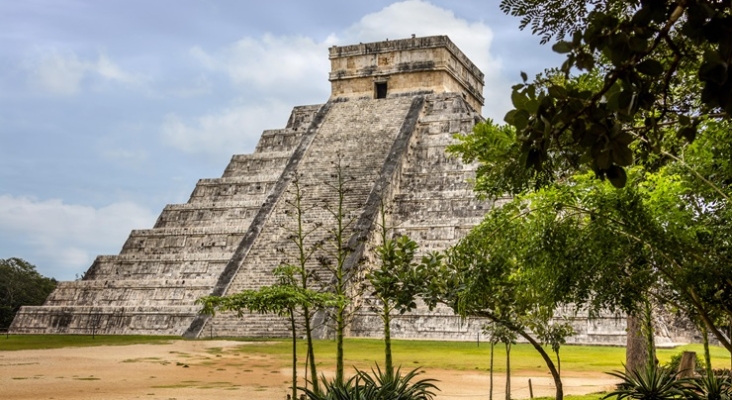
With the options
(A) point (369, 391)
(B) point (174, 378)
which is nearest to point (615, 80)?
(A) point (369, 391)

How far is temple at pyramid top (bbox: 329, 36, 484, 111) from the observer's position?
91.3ft

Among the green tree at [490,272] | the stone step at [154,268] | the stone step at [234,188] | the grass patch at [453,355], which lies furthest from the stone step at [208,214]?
the green tree at [490,272]

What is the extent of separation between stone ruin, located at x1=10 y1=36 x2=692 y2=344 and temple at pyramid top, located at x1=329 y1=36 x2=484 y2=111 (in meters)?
0.04

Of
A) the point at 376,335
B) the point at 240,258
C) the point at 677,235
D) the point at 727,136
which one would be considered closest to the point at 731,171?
the point at 727,136

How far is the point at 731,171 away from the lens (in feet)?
19.2

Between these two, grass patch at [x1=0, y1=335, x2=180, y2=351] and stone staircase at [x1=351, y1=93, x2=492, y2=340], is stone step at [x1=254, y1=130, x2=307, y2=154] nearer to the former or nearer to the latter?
stone staircase at [x1=351, y1=93, x2=492, y2=340]

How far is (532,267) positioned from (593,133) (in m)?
4.70

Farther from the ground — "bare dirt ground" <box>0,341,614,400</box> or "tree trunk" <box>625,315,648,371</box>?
"tree trunk" <box>625,315,648,371</box>

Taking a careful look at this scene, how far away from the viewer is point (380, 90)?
2877 centimetres

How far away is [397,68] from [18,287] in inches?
644

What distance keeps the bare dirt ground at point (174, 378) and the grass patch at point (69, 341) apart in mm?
1943

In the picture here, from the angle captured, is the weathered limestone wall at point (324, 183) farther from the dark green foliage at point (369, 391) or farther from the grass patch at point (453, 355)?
the dark green foliage at point (369, 391)

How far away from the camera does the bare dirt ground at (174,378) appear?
10.5 metres

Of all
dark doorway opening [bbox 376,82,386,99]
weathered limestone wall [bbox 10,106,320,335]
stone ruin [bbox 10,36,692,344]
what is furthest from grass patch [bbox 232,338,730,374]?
dark doorway opening [bbox 376,82,386,99]
